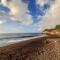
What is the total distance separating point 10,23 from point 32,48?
0.36 metres

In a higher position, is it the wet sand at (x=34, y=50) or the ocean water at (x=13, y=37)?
the ocean water at (x=13, y=37)

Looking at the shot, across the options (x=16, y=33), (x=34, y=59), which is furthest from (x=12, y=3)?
(x=34, y=59)

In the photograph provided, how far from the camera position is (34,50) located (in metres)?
2.13

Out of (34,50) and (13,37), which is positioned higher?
(13,37)

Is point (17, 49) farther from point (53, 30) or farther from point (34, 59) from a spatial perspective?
point (53, 30)

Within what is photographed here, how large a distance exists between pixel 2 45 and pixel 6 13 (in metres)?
0.36

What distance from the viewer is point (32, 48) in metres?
2.13

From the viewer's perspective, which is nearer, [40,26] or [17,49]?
[17,49]

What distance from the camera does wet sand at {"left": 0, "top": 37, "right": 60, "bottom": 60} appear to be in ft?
6.68

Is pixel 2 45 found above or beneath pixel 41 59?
above

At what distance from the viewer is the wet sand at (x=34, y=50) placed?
2.04 metres

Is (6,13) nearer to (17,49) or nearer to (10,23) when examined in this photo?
(10,23)

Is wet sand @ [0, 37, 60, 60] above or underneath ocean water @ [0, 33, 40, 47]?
underneath

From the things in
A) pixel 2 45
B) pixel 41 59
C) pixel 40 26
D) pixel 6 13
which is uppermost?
pixel 6 13
